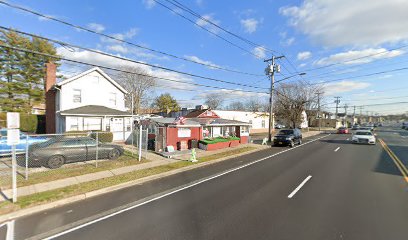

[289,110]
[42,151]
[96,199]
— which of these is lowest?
[96,199]

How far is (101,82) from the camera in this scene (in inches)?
977

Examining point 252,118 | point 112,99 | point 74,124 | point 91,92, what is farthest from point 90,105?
point 252,118

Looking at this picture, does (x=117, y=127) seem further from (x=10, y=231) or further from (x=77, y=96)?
(x=10, y=231)

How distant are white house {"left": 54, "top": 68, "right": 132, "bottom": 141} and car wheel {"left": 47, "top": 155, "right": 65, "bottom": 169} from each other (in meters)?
10.4

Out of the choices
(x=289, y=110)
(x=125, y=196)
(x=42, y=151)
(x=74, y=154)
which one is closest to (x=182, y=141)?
(x=74, y=154)

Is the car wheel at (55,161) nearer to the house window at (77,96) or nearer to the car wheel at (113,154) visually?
the car wheel at (113,154)

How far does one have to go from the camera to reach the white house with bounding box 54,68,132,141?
21047mm

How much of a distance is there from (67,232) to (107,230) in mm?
840

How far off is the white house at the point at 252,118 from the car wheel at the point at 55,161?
27040mm

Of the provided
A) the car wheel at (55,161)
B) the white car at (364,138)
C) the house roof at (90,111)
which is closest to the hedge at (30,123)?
the house roof at (90,111)

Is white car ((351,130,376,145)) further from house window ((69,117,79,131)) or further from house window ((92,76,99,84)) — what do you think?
house window ((92,76,99,84))

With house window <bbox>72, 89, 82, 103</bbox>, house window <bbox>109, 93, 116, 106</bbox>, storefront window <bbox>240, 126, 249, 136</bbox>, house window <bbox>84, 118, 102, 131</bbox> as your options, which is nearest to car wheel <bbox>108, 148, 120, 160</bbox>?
→ house window <bbox>84, 118, 102, 131</bbox>

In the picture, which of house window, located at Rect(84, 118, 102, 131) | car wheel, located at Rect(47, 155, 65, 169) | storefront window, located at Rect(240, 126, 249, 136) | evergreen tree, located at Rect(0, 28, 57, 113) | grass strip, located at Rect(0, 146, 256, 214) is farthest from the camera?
evergreen tree, located at Rect(0, 28, 57, 113)

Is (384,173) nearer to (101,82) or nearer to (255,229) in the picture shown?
(255,229)
